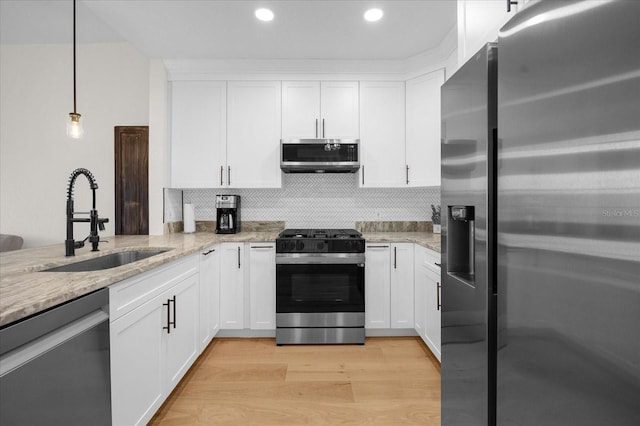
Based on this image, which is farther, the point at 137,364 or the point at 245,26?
the point at 245,26

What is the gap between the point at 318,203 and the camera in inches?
150

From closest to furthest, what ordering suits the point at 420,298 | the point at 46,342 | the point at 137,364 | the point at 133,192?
the point at 46,342 → the point at 137,364 → the point at 420,298 → the point at 133,192

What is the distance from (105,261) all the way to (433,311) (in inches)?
92.3

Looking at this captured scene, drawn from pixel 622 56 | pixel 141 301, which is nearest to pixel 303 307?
pixel 141 301

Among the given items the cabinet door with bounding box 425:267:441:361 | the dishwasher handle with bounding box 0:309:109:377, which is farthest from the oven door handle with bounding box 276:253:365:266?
the dishwasher handle with bounding box 0:309:109:377

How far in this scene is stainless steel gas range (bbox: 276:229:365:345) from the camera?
3.08 m

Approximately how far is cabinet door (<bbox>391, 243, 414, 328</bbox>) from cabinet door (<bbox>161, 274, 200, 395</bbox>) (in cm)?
168

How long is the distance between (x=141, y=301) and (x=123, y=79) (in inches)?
124

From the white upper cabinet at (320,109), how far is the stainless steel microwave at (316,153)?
0.51 feet

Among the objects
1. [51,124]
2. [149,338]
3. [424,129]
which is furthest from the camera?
[51,124]

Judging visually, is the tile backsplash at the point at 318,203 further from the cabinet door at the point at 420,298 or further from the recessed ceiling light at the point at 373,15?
the recessed ceiling light at the point at 373,15

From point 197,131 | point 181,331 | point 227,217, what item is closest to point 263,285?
point 227,217

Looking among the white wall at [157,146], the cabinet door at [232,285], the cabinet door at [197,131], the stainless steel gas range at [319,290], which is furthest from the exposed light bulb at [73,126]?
the stainless steel gas range at [319,290]

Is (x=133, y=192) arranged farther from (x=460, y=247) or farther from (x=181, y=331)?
(x=460, y=247)
